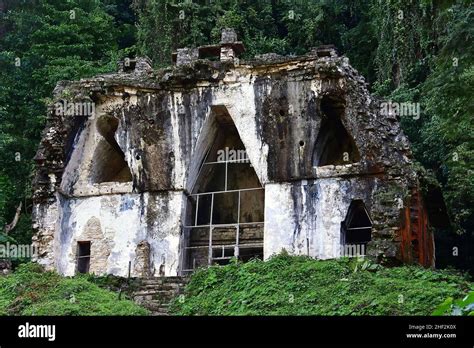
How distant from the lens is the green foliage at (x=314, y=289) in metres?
16.3

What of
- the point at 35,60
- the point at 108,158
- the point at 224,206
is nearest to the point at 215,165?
the point at 224,206

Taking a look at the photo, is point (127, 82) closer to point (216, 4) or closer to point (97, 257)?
point (97, 257)

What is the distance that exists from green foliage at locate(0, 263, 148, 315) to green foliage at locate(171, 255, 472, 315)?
1461mm

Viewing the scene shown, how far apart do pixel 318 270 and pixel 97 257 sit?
7.26 metres

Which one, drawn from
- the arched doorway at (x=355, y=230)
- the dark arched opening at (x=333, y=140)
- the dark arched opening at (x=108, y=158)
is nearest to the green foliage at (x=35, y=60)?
the dark arched opening at (x=108, y=158)

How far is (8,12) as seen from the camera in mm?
36531

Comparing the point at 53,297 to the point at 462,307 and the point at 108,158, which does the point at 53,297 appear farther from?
the point at 462,307

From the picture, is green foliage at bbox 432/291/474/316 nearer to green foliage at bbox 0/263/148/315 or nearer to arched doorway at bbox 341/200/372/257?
green foliage at bbox 0/263/148/315

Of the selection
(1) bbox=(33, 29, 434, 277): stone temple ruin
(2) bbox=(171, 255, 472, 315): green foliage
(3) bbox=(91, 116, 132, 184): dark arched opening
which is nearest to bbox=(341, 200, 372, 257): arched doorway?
(1) bbox=(33, 29, 434, 277): stone temple ruin

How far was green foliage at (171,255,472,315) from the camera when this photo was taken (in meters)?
16.3

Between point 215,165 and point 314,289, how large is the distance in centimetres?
864

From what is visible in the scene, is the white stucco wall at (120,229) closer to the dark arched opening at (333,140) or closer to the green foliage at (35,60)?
the dark arched opening at (333,140)

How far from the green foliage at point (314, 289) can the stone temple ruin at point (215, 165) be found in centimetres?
303

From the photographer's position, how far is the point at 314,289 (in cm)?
1798
